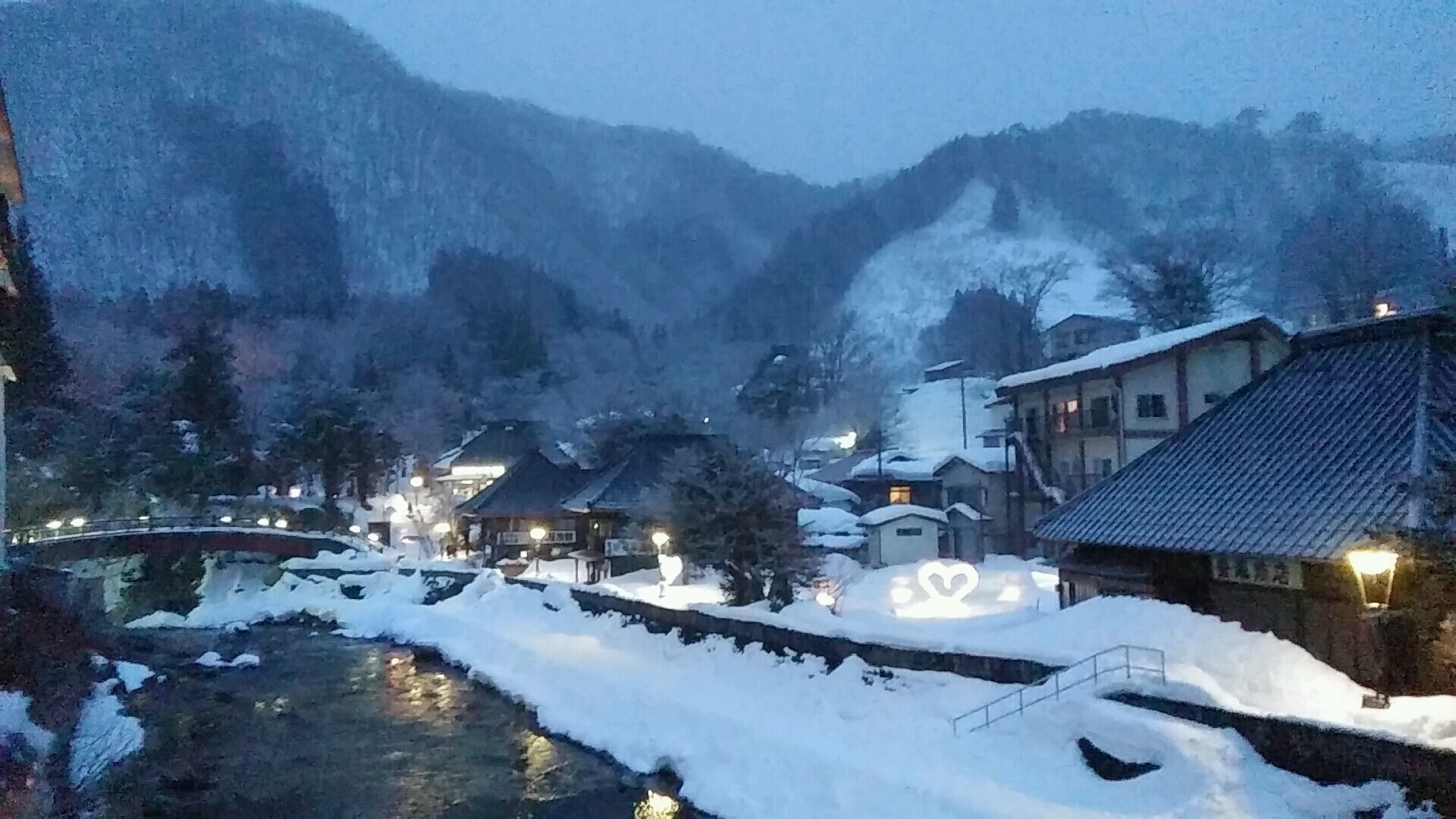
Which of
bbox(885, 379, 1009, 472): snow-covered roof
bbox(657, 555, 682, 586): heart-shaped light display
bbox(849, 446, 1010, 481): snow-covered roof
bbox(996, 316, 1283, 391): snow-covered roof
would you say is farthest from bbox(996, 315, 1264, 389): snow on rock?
bbox(885, 379, 1009, 472): snow-covered roof

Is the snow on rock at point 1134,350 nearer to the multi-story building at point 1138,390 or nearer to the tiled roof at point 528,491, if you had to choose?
the multi-story building at point 1138,390

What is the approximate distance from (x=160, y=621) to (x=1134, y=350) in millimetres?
37531

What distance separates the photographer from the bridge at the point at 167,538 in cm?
3262

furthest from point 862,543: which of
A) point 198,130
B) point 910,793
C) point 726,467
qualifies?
point 198,130

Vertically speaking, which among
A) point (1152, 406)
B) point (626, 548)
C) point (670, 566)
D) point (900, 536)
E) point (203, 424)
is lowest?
point (900, 536)

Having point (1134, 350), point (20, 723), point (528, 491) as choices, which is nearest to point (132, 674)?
point (20, 723)

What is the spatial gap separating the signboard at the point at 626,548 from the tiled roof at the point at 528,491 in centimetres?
744

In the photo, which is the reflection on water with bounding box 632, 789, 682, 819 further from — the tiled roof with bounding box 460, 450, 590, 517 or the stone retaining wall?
the tiled roof with bounding box 460, 450, 590, 517

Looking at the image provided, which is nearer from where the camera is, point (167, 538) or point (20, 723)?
point (20, 723)

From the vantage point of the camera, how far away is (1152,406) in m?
31.9

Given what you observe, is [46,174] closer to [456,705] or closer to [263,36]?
[263,36]

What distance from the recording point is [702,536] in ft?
90.4

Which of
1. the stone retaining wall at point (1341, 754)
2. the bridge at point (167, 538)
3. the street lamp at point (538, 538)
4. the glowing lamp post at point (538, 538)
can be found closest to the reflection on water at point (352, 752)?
the bridge at point (167, 538)

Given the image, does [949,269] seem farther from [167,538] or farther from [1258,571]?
[1258,571]
